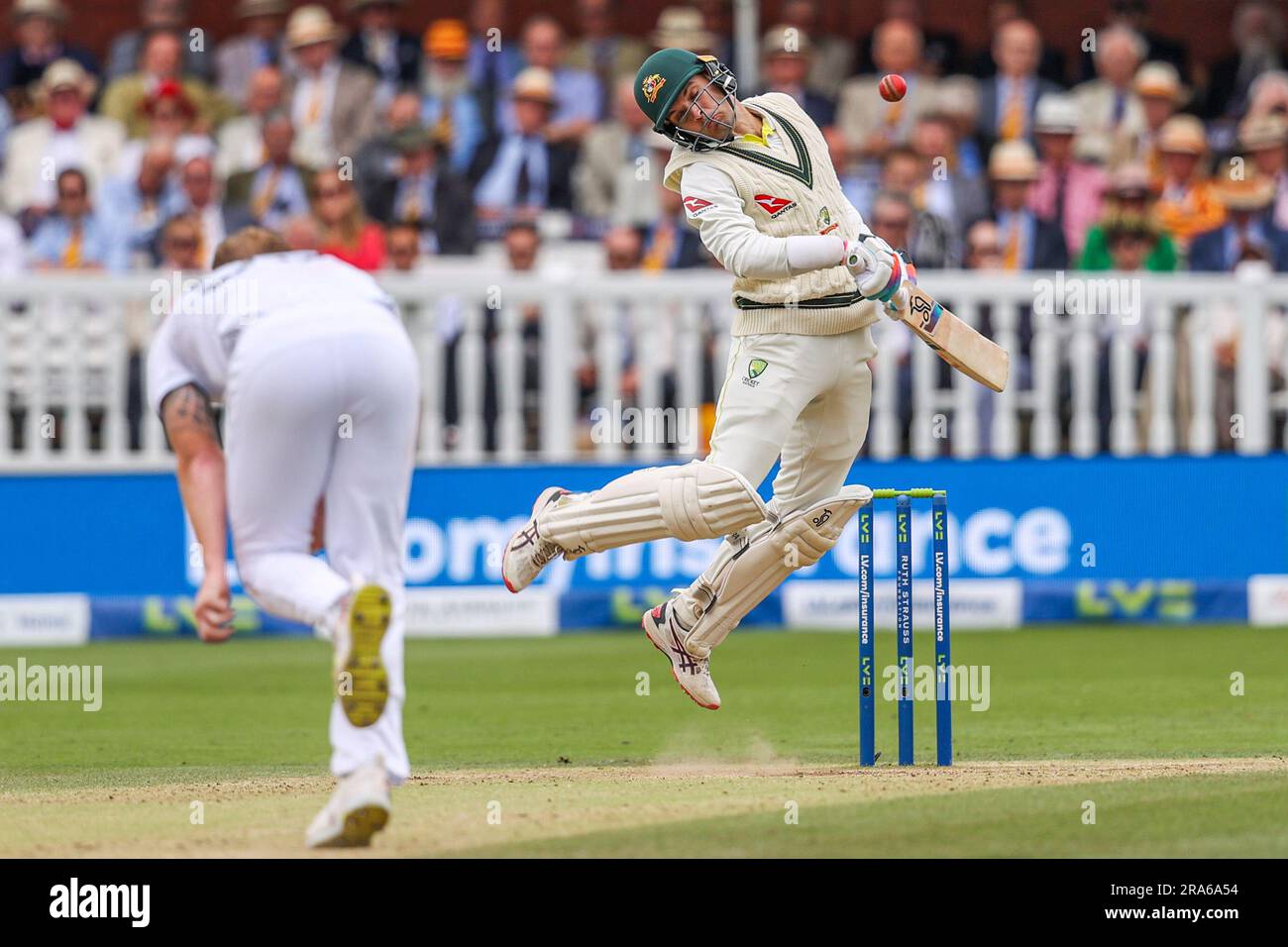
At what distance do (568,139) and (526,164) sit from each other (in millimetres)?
484

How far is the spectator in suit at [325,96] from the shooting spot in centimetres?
1652

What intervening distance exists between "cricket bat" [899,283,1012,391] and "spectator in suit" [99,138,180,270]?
8414 mm

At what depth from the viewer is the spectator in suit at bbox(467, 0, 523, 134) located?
1694 centimetres

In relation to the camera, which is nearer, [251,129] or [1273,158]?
[1273,158]

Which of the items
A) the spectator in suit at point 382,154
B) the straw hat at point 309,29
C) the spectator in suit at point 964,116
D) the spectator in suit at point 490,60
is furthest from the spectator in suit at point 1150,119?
the straw hat at point 309,29

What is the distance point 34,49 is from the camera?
58.0 ft

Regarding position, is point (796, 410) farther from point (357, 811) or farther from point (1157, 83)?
point (1157, 83)

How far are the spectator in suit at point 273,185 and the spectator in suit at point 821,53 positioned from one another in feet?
14.2

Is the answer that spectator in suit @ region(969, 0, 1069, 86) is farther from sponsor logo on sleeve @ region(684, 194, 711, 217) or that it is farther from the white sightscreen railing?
sponsor logo on sleeve @ region(684, 194, 711, 217)

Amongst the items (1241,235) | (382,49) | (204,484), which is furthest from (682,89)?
(382,49)

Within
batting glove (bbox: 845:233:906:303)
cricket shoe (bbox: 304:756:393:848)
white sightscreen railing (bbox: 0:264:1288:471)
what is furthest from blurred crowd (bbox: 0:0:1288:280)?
cricket shoe (bbox: 304:756:393:848)

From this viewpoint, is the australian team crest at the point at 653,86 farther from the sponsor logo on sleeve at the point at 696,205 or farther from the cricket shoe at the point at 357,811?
the cricket shoe at the point at 357,811
